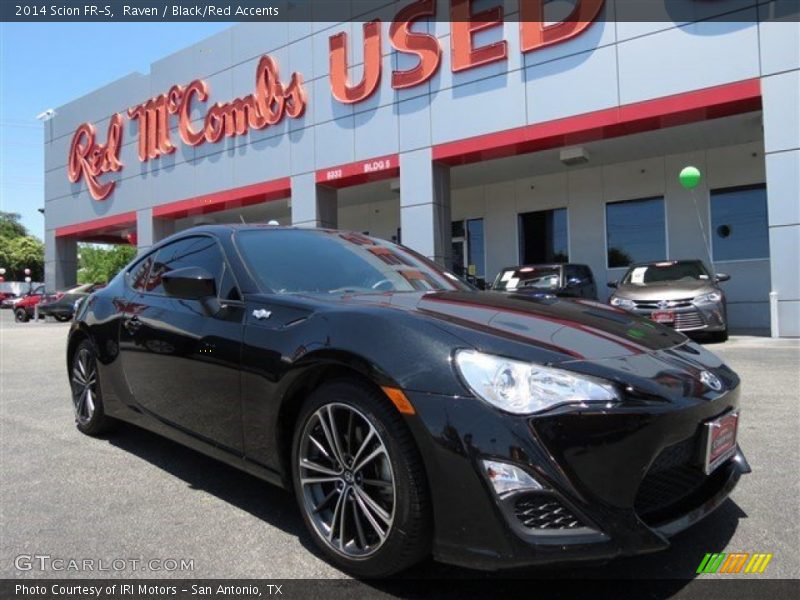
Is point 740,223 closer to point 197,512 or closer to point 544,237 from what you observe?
point 544,237

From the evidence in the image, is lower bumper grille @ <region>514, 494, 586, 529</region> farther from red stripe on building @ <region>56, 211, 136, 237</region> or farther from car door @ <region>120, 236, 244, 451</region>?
red stripe on building @ <region>56, 211, 136, 237</region>

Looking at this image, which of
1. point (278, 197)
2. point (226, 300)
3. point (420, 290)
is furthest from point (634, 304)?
point (278, 197)

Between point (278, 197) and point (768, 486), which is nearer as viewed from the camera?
point (768, 486)

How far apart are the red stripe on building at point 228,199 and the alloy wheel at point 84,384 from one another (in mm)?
13046

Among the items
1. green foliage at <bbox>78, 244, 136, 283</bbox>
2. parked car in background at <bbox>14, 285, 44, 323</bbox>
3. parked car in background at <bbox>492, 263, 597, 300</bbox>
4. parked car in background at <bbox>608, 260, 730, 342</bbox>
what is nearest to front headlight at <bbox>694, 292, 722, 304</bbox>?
parked car in background at <bbox>608, 260, 730, 342</bbox>

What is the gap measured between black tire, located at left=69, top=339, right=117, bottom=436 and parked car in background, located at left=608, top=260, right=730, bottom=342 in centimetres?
730

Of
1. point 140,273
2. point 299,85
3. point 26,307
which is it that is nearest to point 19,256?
point 26,307

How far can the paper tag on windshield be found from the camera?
1121cm

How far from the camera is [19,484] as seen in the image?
354 cm

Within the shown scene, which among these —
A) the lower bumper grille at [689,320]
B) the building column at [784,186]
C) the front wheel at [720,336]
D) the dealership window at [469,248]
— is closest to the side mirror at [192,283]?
the lower bumper grille at [689,320]

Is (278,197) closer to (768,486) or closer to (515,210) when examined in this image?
(515,210)

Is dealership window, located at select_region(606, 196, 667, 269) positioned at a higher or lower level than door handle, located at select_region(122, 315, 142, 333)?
higher

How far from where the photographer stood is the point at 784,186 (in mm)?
10602

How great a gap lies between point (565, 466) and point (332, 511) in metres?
1.02
